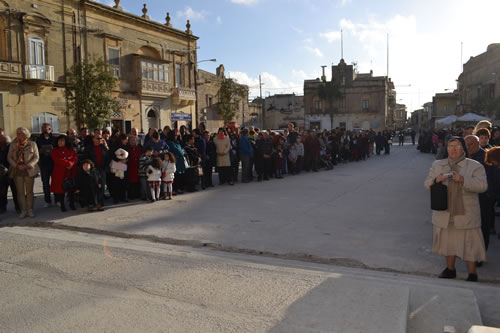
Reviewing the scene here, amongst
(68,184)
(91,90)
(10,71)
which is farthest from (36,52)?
(68,184)

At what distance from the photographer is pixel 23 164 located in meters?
8.16

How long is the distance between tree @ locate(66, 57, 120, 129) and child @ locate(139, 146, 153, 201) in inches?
659

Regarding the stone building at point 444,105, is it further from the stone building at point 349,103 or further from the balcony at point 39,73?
the balcony at point 39,73

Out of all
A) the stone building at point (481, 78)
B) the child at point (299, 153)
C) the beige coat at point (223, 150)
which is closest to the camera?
the beige coat at point (223, 150)

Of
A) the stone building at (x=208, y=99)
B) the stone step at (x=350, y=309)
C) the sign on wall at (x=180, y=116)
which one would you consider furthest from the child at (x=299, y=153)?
the stone building at (x=208, y=99)

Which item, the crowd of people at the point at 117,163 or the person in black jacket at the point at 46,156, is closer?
the crowd of people at the point at 117,163

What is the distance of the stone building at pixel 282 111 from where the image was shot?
6750 centimetres

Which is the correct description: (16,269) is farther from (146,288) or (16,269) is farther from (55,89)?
(55,89)

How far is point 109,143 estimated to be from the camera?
10070 mm

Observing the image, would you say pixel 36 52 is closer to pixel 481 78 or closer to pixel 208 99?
pixel 208 99

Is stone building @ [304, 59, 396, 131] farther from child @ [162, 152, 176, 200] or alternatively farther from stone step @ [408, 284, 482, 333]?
stone step @ [408, 284, 482, 333]

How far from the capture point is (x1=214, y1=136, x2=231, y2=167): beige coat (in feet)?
40.8

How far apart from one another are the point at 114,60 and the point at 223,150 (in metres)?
20.7

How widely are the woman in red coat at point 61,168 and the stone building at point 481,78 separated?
1577 inches
